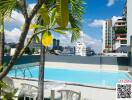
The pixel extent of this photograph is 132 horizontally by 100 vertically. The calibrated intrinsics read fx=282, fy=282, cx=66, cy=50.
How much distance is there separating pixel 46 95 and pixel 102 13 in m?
95.7

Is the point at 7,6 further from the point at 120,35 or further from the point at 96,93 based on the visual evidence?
→ the point at 120,35

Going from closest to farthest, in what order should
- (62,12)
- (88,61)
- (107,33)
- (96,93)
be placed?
(62,12)
(96,93)
(88,61)
(107,33)

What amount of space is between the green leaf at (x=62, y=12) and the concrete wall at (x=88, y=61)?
22.9m

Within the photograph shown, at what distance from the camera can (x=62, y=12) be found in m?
1.59

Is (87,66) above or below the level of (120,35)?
below

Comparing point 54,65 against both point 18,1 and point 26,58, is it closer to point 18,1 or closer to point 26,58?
point 26,58

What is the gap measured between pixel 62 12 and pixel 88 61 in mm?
24705

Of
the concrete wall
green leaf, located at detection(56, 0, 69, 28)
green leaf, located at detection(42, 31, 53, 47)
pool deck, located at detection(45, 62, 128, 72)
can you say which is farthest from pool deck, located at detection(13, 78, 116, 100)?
the concrete wall

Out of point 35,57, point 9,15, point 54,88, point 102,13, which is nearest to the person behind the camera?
point 9,15

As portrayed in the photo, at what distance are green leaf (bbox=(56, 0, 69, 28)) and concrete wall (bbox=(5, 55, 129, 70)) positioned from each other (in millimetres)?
22902

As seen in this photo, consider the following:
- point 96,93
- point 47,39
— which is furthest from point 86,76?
point 47,39

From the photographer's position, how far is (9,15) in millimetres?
1952

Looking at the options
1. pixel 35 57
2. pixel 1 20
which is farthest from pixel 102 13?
pixel 1 20

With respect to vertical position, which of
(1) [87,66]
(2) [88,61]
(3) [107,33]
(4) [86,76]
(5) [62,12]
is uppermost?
(3) [107,33]
